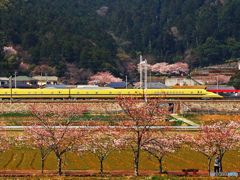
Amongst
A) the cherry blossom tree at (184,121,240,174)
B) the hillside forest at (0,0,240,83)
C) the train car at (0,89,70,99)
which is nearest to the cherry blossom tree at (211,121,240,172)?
the cherry blossom tree at (184,121,240,174)

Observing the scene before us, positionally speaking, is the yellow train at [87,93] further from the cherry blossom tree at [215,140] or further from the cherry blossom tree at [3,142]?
the cherry blossom tree at [215,140]

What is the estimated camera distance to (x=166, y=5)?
167 metres

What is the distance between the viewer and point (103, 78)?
10106 centimetres

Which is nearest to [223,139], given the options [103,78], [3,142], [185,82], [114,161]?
[114,161]

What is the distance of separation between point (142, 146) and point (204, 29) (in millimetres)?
114851

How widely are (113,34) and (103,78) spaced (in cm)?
6121

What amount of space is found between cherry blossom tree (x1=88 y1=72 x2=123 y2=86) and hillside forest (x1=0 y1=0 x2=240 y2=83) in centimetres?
272

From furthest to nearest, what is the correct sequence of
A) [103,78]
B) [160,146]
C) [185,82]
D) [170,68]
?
[170,68] → [185,82] → [103,78] → [160,146]

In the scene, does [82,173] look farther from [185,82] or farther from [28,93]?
[185,82]

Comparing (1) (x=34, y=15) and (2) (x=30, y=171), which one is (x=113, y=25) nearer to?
(1) (x=34, y=15)

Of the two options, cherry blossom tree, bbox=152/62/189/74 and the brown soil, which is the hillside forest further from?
the brown soil

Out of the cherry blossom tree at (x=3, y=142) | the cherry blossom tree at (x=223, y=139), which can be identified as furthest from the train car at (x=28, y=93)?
the cherry blossom tree at (x=223, y=139)

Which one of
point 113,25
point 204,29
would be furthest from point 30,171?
point 113,25

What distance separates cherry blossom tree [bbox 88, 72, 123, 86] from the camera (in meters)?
100
